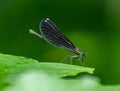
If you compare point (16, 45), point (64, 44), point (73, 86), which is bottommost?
point (73, 86)

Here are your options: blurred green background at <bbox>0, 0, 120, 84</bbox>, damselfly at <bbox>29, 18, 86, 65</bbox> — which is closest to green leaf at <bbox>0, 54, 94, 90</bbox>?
damselfly at <bbox>29, 18, 86, 65</bbox>

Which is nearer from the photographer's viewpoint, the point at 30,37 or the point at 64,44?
the point at 64,44

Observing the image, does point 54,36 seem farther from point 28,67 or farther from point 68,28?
point 68,28

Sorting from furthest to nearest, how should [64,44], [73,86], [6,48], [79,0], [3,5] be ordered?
[79,0] → [3,5] → [6,48] → [64,44] → [73,86]

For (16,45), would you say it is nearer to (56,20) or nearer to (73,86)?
(56,20)

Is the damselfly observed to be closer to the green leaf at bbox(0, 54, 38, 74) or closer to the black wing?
the black wing

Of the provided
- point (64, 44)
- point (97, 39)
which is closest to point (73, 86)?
point (64, 44)
